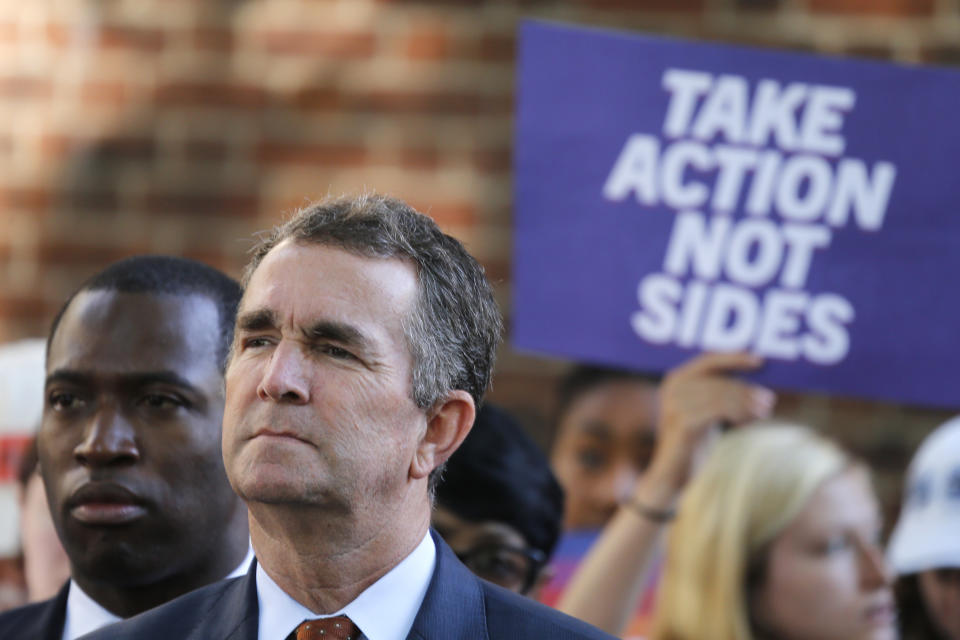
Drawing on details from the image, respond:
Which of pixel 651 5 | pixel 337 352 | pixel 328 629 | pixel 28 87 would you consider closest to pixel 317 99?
pixel 28 87

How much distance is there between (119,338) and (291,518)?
0.61 meters

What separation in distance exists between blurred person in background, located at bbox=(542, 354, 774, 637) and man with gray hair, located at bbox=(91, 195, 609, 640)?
148 cm

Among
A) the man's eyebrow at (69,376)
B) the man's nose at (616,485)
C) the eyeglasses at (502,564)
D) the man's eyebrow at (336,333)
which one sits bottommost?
the man's nose at (616,485)

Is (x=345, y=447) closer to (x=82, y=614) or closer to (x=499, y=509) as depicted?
(x=82, y=614)

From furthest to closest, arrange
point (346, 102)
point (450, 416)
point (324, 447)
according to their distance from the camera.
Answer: point (346, 102) < point (450, 416) < point (324, 447)

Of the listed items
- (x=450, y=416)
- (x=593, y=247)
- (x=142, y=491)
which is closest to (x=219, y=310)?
(x=142, y=491)

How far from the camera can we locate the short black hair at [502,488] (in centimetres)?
286

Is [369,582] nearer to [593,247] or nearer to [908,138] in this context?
[593,247]

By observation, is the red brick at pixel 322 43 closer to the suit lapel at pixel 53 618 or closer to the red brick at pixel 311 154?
the red brick at pixel 311 154

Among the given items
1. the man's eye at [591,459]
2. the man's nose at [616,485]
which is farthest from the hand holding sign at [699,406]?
the man's eye at [591,459]

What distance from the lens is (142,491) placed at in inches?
88.3

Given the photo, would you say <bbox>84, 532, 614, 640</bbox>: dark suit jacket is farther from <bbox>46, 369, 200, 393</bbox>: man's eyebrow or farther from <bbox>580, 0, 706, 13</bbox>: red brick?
<bbox>580, 0, 706, 13</bbox>: red brick

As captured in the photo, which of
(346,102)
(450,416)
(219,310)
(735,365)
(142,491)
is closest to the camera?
(450,416)

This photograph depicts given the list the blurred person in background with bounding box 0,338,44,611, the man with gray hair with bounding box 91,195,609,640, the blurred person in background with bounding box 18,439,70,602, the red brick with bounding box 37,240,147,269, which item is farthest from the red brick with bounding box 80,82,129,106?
the man with gray hair with bounding box 91,195,609,640
